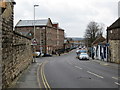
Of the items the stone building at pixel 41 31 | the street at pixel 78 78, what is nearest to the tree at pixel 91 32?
the stone building at pixel 41 31

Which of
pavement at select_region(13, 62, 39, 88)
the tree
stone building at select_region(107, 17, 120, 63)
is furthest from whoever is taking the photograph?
the tree

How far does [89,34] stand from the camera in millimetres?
76688

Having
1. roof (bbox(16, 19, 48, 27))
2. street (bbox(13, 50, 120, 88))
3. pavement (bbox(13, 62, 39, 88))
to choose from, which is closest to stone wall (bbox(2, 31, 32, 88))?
pavement (bbox(13, 62, 39, 88))

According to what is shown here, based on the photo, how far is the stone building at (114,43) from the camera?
104 ft

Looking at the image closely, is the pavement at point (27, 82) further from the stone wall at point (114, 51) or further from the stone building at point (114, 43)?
the stone building at point (114, 43)

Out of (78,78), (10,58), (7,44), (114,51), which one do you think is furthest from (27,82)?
(114,51)

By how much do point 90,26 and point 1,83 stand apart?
230ft

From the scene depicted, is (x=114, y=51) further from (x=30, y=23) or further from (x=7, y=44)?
(x=30, y=23)

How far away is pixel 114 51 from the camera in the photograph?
108ft

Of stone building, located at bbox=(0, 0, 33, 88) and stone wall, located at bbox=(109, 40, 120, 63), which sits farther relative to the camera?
stone wall, located at bbox=(109, 40, 120, 63)

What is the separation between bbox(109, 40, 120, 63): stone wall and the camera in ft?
103

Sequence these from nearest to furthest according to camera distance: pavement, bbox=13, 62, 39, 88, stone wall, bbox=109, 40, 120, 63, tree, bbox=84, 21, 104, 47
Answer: pavement, bbox=13, 62, 39, 88
stone wall, bbox=109, 40, 120, 63
tree, bbox=84, 21, 104, 47

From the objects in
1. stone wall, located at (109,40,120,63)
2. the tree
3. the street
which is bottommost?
the street

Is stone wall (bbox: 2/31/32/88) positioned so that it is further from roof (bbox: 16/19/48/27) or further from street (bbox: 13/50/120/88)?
roof (bbox: 16/19/48/27)
